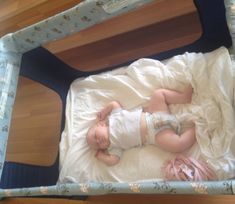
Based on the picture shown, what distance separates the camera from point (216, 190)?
69 centimetres

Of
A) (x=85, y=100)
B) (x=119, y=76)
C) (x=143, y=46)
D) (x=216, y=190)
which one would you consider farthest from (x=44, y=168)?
(x=216, y=190)

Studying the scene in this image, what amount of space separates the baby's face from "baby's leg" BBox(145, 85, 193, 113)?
21 cm

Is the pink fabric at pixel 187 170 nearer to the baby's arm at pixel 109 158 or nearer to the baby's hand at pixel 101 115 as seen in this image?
the baby's arm at pixel 109 158

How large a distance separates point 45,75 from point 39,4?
0.68m

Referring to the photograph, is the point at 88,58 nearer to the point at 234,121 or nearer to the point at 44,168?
the point at 44,168

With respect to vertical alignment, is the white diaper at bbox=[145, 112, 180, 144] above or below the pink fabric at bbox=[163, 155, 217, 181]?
above

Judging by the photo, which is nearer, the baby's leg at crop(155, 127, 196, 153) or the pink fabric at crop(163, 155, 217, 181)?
the pink fabric at crop(163, 155, 217, 181)

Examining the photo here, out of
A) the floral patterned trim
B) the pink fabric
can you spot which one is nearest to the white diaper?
the pink fabric

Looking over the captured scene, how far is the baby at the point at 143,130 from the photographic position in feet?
3.53

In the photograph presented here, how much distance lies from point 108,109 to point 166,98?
0.87 ft

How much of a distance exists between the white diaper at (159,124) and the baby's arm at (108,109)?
0.19m

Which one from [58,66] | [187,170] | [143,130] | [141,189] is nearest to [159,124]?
[143,130]

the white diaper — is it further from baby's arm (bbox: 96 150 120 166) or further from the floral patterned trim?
the floral patterned trim

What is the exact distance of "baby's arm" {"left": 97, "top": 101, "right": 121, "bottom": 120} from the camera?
1.27 meters
